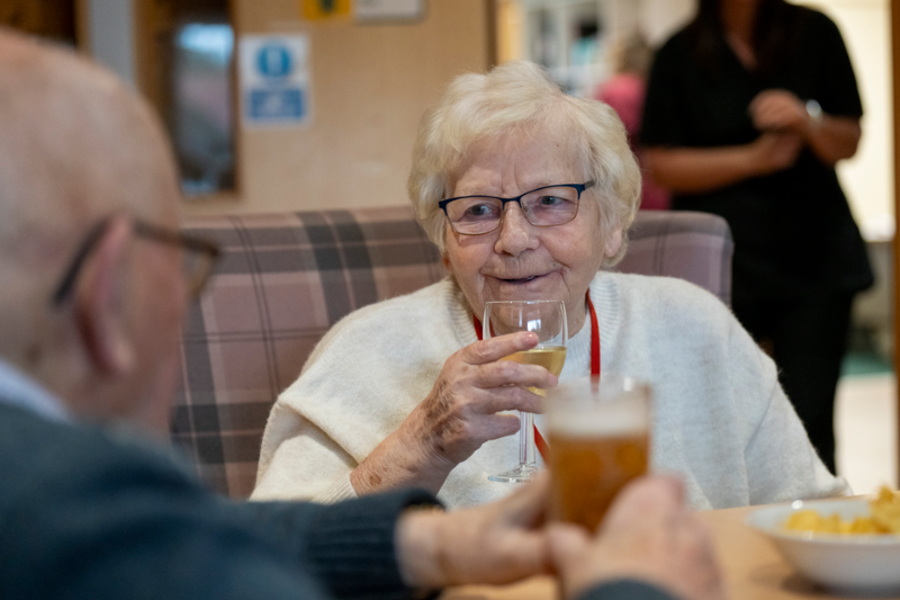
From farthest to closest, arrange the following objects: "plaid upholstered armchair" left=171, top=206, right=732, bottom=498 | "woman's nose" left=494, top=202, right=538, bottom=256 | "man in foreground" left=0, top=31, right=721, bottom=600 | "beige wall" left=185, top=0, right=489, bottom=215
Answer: "beige wall" left=185, top=0, right=489, bottom=215, "plaid upholstered armchair" left=171, top=206, right=732, bottom=498, "woman's nose" left=494, top=202, right=538, bottom=256, "man in foreground" left=0, top=31, right=721, bottom=600

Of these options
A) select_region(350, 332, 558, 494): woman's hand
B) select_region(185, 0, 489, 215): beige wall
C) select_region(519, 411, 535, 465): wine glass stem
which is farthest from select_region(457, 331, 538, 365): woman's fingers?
select_region(185, 0, 489, 215): beige wall

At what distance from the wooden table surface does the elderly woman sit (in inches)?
20.0

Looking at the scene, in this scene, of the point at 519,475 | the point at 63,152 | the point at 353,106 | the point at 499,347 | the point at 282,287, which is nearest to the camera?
the point at 63,152

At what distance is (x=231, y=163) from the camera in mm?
3570

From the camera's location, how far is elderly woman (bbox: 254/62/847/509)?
5.03 feet

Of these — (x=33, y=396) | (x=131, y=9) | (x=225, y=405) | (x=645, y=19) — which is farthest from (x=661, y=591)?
(x=645, y=19)

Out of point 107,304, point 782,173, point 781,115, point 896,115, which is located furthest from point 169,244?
point 896,115

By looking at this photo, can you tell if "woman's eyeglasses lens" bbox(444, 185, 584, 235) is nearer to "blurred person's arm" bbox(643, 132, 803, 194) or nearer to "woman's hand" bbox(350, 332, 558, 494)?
"woman's hand" bbox(350, 332, 558, 494)

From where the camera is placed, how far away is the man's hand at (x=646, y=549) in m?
0.66

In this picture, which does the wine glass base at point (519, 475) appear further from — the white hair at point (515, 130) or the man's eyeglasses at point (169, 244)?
the man's eyeglasses at point (169, 244)

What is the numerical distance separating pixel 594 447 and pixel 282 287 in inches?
45.1

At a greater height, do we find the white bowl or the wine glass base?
the white bowl

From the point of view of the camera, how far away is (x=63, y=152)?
0.61m

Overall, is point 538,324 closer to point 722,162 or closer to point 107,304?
point 107,304
